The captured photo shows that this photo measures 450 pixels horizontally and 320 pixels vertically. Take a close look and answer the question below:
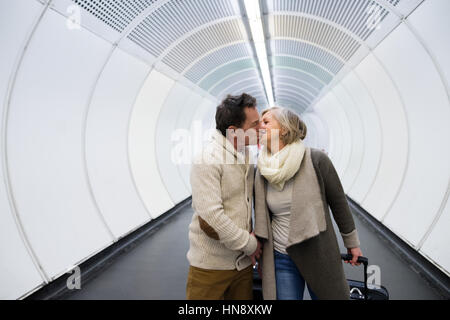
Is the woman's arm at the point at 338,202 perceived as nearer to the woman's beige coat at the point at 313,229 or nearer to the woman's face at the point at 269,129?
the woman's beige coat at the point at 313,229

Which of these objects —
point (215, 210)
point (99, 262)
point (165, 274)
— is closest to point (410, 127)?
point (215, 210)

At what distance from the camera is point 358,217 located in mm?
7480

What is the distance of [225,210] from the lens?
201cm

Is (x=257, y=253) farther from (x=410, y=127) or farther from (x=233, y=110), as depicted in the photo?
(x=410, y=127)

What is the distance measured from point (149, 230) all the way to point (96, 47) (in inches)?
159

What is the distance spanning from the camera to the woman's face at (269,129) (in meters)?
2.14

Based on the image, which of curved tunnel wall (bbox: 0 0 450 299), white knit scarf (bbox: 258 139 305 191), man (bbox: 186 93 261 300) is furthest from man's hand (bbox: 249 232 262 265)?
curved tunnel wall (bbox: 0 0 450 299)

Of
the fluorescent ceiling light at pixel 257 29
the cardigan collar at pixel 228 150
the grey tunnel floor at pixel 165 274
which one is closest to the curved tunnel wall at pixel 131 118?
the fluorescent ceiling light at pixel 257 29

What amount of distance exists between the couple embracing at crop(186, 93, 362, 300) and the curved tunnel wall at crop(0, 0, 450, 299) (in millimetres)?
2571

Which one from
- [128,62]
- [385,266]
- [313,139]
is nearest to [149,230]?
[128,62]

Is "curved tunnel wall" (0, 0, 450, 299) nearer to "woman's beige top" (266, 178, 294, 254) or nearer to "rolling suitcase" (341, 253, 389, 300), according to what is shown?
"rolling suitcase" (341, 253, 389, 300)

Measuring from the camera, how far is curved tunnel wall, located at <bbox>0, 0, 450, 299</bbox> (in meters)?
3.24

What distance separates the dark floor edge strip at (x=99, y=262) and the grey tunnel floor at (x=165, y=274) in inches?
3.8

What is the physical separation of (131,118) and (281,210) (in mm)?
4888
